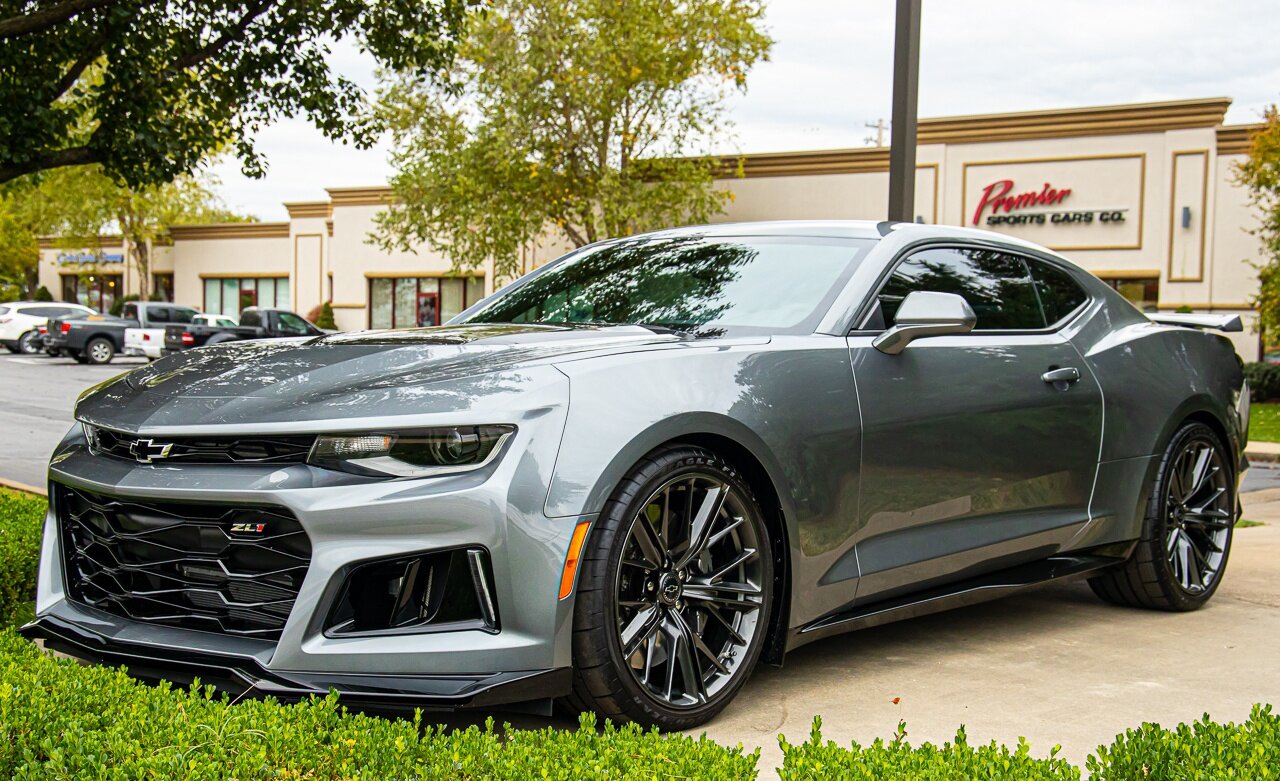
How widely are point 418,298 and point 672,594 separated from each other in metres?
37.3

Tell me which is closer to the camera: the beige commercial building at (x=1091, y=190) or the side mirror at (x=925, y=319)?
the side mirror at (x=925, y=319)

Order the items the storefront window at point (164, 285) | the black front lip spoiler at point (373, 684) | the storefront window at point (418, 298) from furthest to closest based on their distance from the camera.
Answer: the storefront window at point (164, 285), the storefront window at point (418, 298), the black front lip spoiler at point (373, 684)

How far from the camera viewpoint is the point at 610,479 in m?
3.27

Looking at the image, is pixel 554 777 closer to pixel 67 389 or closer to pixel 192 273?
pixel 67 389

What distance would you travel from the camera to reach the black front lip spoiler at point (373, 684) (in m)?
3.04

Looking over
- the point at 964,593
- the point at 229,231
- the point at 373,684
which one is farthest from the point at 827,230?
the point at 229,231

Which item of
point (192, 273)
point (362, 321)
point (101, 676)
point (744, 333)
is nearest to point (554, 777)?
point (101, 676)

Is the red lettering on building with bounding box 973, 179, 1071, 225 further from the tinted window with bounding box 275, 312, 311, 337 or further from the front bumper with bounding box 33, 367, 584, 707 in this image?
the front bumper with bounding box 33, 367, 584, 707

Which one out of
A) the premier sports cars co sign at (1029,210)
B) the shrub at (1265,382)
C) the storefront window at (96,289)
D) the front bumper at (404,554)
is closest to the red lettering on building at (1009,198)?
the premier sports cars co sign at (1029,210)

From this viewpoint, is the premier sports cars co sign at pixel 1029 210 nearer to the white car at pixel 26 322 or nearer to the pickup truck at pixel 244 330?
the pickup truck at pixel 244 330

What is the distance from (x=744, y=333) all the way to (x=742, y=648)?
1020mm

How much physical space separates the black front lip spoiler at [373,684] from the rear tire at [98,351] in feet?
98.4

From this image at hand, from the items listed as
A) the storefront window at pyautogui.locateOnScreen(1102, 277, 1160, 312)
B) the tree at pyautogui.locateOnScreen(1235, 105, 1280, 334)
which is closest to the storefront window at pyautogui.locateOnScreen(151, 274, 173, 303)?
the storefront window at pyautogui.locateOnScreen(1102, 277, 1160, 312)

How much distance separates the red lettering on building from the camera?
2839 centimetres
